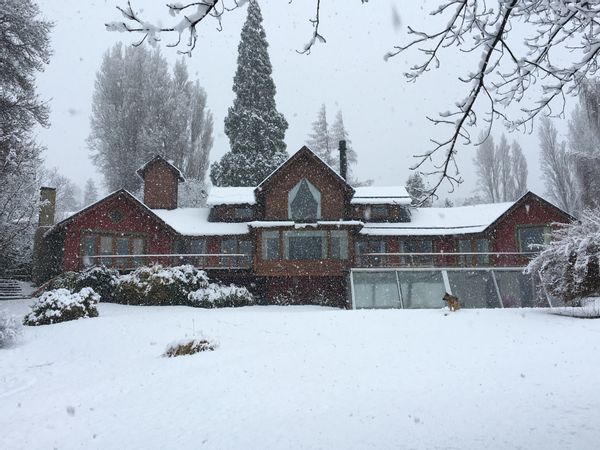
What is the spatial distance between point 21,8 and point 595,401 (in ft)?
72.9

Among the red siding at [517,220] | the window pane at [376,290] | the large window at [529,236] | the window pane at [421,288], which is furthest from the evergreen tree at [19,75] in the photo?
the large window at [529,236]

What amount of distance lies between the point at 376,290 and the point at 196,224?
1267cm

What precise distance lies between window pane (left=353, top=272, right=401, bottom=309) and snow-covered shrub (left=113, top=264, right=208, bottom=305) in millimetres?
8382

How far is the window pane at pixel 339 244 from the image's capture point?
25.1 metres

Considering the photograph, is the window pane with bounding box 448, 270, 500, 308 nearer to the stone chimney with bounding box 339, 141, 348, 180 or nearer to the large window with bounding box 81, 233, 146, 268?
the stone chimney with bounding box 339, 141, 348, 180

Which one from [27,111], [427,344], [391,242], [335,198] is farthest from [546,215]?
[27,111]

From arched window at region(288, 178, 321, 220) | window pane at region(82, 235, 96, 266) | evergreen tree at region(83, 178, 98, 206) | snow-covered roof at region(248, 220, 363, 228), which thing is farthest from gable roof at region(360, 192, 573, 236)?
evergreen tree at region(83, 178, 98, 206)

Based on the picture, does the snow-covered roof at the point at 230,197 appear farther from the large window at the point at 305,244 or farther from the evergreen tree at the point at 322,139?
the evergreen tree at the point at 322,139

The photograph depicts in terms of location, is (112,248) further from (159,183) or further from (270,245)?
(270,245)

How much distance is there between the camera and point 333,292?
2628cm

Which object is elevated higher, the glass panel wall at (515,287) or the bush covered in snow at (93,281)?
the bush covered in snow at (93,281)

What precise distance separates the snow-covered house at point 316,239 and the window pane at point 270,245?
0.06 meters

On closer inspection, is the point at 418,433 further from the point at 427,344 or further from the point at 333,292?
the point at 333,292

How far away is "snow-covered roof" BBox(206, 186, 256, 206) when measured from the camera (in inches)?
1121
